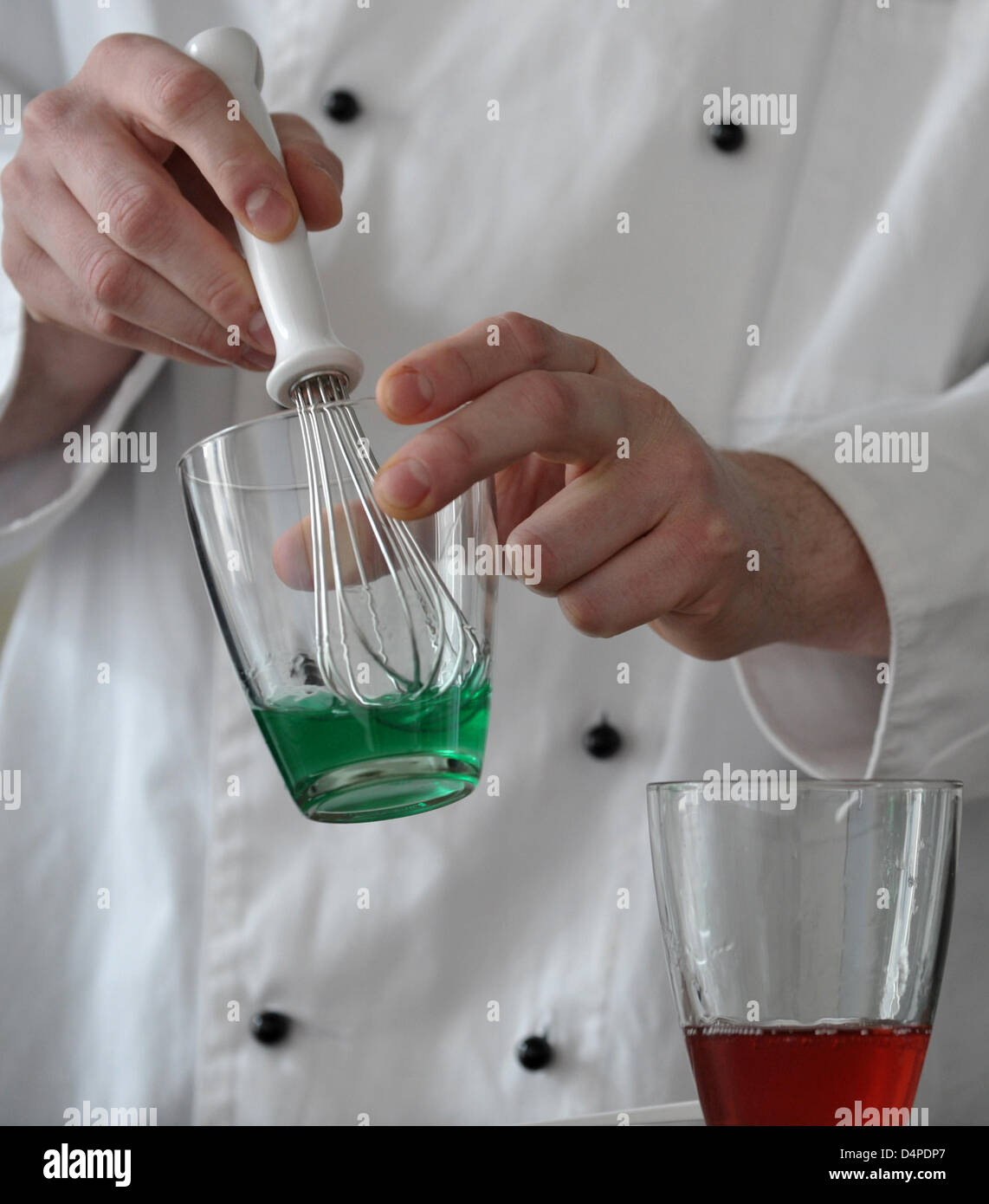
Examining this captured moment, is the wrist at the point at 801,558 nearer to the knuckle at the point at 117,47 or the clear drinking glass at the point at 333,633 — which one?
Answer: the clear drinking glass at the point at 333,633

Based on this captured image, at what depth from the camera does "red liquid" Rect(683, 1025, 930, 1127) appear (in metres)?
0.29

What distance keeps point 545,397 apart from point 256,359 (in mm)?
131

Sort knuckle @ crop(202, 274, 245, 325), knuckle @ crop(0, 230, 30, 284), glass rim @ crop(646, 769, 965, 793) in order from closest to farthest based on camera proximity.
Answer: glass rim @ crop(646, 769, 965, 793) < knuckle @ crop(202, 274, 245, 325) < knuckle @ crop(0, 230, 30, 284)

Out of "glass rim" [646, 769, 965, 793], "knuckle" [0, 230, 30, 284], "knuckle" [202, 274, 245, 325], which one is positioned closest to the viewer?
"glass rim" [646, 769, 965, 793]

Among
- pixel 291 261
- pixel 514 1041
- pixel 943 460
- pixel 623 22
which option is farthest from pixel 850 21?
pixel 514 1041

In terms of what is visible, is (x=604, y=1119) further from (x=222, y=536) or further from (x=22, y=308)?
(x=22, y=308)

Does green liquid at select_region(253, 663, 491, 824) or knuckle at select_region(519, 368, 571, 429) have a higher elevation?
knuckle at select_region(519, 368, 571, 429)

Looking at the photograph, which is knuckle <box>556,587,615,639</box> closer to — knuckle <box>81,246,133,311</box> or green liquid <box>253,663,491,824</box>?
green liquid <box>253,663,491,824</box>

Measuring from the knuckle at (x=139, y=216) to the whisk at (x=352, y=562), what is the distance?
0.07 metres

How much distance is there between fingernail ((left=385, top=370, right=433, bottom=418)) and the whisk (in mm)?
15

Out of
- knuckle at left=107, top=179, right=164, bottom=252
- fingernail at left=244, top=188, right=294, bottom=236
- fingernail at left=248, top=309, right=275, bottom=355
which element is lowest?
fingernail at left=248, top=309, right=275, bottom=355

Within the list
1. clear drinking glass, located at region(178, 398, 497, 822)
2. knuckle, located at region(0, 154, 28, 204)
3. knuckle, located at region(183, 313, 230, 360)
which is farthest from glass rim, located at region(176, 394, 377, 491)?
knuckle, located at region(0, 154, 28, 204)

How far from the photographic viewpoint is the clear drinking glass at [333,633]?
313mm

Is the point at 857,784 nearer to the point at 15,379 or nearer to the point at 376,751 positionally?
the point at 376,751
